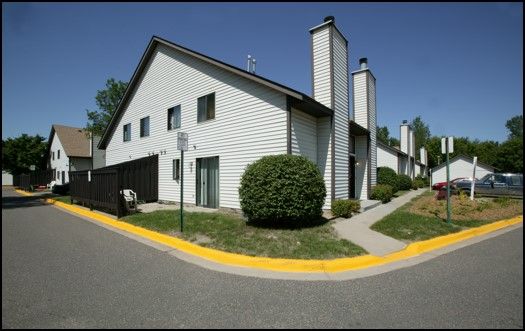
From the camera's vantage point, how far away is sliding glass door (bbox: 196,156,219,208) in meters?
12.7

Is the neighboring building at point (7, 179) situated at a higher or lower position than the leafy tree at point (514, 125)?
lower

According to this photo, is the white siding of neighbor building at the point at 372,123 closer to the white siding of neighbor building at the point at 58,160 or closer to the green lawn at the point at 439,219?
the green lawn at the point at 439,219

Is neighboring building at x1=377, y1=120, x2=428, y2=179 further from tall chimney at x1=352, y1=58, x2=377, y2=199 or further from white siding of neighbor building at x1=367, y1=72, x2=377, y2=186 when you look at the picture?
tall chimney at x1=352, y1=58, x2=377, y2=199

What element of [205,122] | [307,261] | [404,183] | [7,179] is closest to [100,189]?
[205,122]

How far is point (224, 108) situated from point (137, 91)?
885 cm

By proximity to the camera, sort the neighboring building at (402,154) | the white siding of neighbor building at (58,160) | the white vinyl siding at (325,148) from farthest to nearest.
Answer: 1. the white siding of neighbor building at (58,160)
2. the neighboring building at (402,154)
3. the white vinyl siding at (325,148)

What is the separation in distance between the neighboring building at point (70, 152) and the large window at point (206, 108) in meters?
26.4

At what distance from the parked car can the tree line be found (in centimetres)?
2967

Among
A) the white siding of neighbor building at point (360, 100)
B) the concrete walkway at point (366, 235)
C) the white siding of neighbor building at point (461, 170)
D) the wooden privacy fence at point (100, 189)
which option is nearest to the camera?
the concrete walkway at point (366, 235)

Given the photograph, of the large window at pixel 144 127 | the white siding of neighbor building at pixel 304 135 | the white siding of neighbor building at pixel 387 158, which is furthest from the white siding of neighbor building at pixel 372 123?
the white siding of neighbor building at pixel 387 158

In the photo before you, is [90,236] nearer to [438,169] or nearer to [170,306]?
[170,306]

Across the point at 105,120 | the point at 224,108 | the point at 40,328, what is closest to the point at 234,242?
the point at 40,328

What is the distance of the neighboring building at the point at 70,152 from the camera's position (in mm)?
35750

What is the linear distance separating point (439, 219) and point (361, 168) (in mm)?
6248
